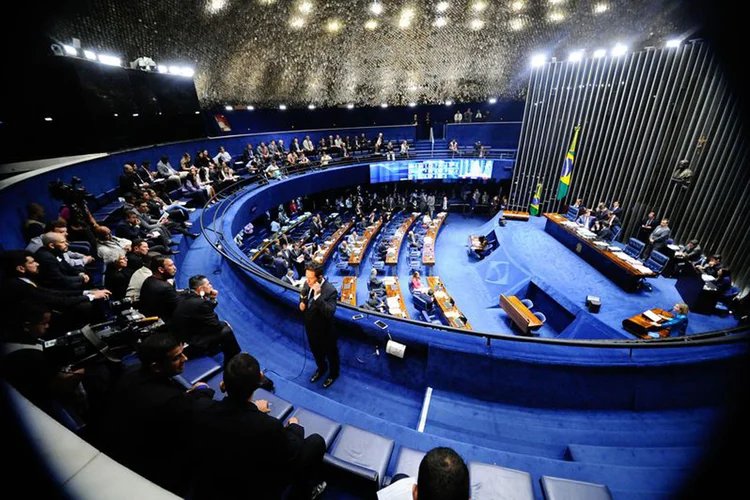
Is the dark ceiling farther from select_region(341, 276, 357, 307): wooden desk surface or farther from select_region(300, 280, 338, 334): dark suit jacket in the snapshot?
select_region(300, 280, 338, 334): dark suit jacket

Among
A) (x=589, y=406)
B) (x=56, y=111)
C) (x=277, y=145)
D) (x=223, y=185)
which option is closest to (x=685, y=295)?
(x=589, y=406)

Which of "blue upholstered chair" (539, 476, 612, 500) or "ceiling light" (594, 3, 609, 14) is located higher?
"ceiling light" (594, 3, 609, 14)

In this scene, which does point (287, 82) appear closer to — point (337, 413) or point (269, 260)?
point (269, 260)

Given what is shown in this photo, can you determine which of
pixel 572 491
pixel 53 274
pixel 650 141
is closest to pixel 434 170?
pixel 650 141

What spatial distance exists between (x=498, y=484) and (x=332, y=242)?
1126 cm

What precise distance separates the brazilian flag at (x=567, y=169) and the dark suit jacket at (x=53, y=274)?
51.5ft

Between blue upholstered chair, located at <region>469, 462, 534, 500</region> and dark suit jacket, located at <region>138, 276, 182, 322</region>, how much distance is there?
3092mm

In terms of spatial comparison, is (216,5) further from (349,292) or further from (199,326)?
(199,326)

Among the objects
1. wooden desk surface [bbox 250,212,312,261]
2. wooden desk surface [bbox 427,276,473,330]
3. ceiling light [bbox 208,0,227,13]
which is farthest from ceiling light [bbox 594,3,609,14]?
wooden desk surface [bbox 250,212,312,261]

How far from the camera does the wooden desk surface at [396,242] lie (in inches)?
452

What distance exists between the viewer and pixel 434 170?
673 inches

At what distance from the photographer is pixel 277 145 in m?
13.7

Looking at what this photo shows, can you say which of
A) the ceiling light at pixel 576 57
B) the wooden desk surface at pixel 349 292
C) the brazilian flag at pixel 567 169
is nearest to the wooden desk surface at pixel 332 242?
the wooden desk surface at pixel 349 292

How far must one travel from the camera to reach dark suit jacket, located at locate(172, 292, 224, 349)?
9.29 feet
